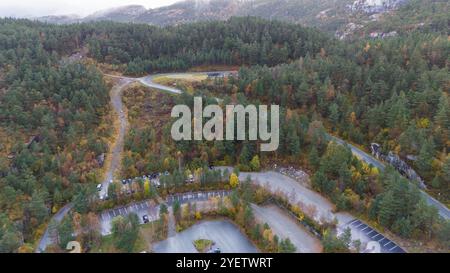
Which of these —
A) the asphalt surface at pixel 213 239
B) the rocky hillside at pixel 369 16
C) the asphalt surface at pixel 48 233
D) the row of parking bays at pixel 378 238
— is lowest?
the asphalt surface at pixel 213 239

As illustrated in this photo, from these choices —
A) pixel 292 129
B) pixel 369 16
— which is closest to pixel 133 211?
pixel 292 129

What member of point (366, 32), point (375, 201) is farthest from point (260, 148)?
point (366, 32)

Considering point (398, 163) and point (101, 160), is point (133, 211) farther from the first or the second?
point (398, 163)

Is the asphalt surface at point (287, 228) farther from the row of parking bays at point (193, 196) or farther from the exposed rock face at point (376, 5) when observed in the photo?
the exposed rock face at point (376, 5)

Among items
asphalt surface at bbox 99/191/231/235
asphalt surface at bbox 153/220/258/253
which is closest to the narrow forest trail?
asphalt surface at bbox 99/191/231/235

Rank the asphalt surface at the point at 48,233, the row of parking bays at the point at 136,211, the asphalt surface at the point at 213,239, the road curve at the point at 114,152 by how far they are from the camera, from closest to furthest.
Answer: the asphalt surface at the point at 213,239
the asphalt surface at the point at 48,233
the road curve at the point at 114,152
the row of parking bays at the point at 136,211

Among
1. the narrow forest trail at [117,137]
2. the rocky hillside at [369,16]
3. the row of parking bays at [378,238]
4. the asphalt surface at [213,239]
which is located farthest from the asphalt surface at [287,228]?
the rocky hillside at [369,16]

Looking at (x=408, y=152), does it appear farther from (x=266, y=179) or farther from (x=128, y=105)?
(x=128, y=105)
